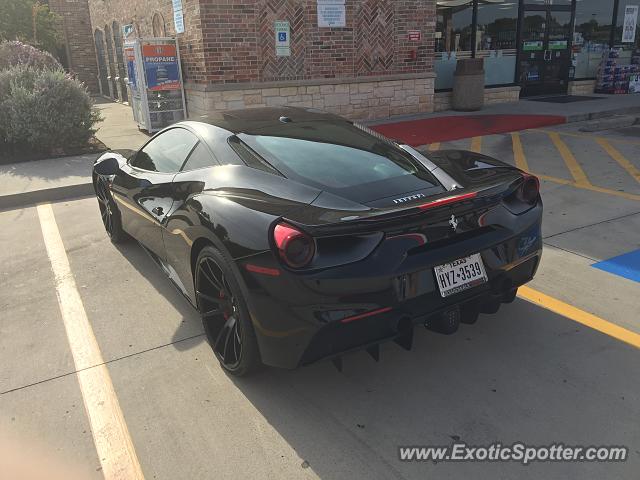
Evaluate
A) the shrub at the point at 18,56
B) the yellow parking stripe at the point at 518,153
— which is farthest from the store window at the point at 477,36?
the shrub at the point at 18,56

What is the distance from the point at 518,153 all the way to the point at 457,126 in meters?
2.66

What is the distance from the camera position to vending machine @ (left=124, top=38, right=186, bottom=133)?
11039 millimetres

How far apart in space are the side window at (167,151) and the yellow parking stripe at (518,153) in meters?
5.24

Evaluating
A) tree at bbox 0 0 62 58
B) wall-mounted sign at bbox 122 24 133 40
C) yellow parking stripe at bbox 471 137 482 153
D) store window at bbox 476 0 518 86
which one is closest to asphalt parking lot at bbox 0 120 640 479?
yellow parking stripe at bbox 471 137 482 153

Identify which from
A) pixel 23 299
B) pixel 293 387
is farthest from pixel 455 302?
pixel 23 299

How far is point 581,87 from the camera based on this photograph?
50.7 ft

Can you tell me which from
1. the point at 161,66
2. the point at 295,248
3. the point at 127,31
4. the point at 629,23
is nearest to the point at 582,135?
the point at 629,23

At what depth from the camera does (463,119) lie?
38.9 feet

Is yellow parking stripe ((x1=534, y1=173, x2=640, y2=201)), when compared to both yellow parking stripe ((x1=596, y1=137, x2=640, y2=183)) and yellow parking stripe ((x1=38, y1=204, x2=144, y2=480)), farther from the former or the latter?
Answer: yellow parking stripe ((x1=38, y1=204, x2=144, y2=480))

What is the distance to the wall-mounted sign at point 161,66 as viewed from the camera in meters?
11.1

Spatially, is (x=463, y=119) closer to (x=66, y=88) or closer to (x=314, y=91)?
(x=314, y=91)

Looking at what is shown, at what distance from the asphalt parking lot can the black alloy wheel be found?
0.70 meters

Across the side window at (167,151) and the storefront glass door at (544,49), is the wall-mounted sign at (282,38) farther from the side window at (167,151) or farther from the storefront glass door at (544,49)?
the side window at (167,151)

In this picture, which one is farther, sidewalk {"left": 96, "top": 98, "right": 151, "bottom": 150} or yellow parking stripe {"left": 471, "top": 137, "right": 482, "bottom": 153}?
sidewalk {"left": 96, "top": 98, "right": 151, "bottom": 150}
